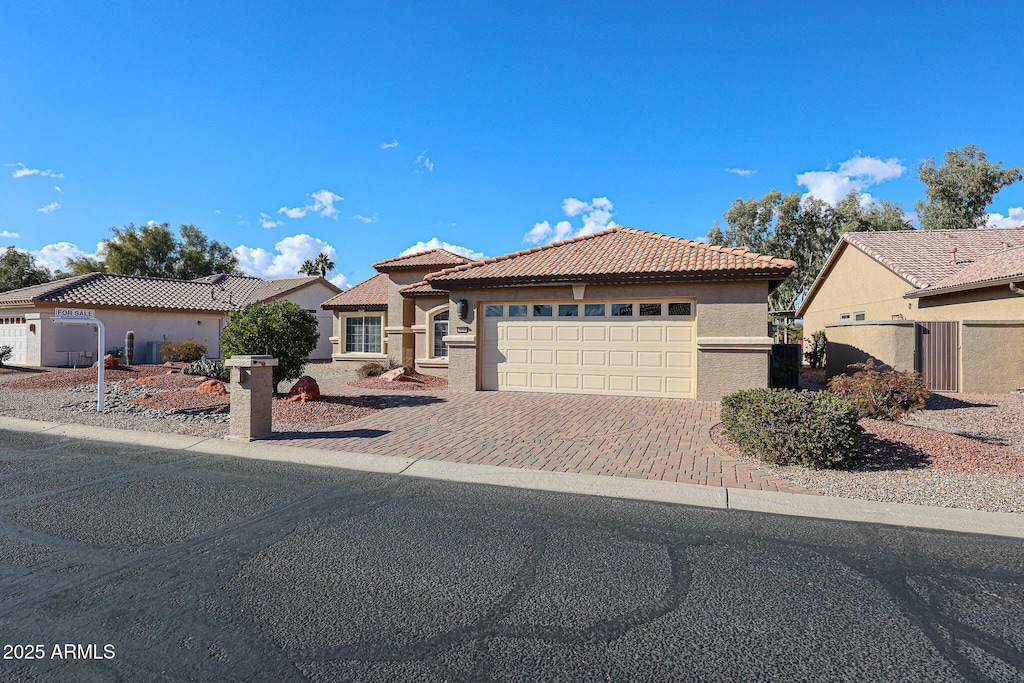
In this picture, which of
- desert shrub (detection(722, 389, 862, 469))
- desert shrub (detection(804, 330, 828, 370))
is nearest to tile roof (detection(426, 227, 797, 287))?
desert shrub (detection(722, 389, 862, 469))

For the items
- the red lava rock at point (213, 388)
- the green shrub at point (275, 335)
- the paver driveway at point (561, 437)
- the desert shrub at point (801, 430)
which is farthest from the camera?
the red lava rock at point (213, 388)

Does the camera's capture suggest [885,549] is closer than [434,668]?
No

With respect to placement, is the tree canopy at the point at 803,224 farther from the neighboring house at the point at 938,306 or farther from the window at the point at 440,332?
the window at the point at 440,332

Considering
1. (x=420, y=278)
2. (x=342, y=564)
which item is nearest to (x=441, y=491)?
(x=342, y=564)

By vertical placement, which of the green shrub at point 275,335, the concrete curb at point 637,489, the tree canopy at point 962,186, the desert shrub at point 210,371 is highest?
the tree canopy at point 962,186

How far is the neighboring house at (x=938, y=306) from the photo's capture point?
14391 mm

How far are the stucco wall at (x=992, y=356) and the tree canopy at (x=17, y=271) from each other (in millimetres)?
56988

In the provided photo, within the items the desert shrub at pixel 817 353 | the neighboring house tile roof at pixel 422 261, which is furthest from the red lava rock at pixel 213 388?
the desert shrub at pixel 817 353

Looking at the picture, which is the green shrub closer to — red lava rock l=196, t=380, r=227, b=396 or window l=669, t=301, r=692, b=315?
red lava rock l=196, t=380, r=227, b=396

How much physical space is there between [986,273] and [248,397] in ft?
67.7

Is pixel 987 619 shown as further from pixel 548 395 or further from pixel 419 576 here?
pixel 548 395

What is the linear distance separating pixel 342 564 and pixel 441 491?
6.43ft

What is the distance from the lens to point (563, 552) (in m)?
4.28

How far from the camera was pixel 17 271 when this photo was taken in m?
41.3
